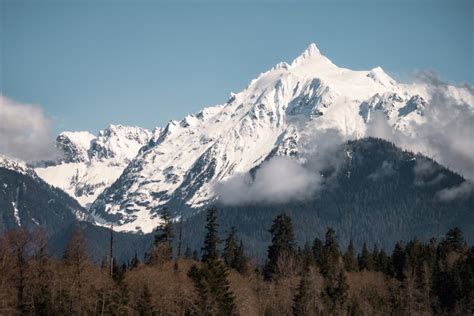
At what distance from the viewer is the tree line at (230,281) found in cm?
9594

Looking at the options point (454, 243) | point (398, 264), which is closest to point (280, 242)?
point (398, 264)

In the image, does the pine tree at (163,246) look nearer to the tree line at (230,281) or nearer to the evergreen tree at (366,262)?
the tree line at (230,281)

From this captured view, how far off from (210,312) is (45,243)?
20212 mm

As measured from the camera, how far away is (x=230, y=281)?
4865 inches

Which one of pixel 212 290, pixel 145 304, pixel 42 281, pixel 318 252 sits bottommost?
→ pixel 145 304

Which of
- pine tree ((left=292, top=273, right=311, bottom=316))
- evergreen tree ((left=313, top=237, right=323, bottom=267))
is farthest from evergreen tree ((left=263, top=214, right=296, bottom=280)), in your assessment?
pine tree ((left=292, top=273, right=311, bottom=316))

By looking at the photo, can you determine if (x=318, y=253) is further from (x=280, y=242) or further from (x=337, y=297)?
(x=337, y=297)

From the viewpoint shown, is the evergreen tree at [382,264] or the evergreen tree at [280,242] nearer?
the evergreen tree at [280,242]

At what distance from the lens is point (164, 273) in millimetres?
109938

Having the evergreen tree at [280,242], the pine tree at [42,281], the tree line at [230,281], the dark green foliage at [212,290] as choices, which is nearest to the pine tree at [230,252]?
the tree line at [230,281]

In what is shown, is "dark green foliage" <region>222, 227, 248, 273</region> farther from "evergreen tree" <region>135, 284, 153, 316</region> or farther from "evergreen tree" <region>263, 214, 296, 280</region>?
"evergreen tree" <region>135, 284, 153, 316</region>

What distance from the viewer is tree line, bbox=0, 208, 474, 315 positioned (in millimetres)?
95938

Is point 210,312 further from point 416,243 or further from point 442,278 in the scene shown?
point 416,243

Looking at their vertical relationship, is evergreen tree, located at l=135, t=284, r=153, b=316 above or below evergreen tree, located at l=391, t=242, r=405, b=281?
below
